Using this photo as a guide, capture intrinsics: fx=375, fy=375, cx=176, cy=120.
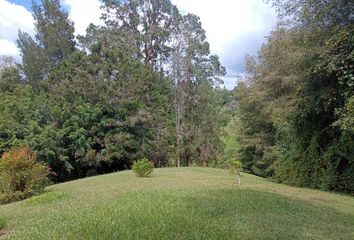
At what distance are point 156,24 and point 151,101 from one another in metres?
7.88

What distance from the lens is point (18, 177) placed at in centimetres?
1105

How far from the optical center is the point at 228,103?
132 feet

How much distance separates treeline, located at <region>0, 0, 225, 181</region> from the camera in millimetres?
23016

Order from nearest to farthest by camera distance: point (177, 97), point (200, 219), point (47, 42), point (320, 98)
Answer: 1. point (200, 219)
2. point (320, 98)
3. point (177, 97)
4. point (47, 42)

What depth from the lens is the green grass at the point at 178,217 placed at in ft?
18.9

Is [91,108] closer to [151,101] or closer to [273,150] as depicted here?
[151,101]

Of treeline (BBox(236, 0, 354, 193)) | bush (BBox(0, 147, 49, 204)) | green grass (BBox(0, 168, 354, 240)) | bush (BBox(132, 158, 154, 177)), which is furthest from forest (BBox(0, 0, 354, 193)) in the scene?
bush (BBox(0, 147, 49, 204))

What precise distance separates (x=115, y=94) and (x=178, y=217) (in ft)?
59.7

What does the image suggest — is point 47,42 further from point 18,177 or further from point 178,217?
point 178,217

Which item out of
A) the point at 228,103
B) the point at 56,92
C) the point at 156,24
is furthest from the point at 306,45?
the point at 228,103

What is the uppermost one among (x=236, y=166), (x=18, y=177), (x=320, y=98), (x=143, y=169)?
(x=320, y=98)

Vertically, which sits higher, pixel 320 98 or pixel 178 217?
pixel 320 98

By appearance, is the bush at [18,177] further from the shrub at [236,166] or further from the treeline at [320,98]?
the treeline at [320,98]

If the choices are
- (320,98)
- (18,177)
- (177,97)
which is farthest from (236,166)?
(177,97)
